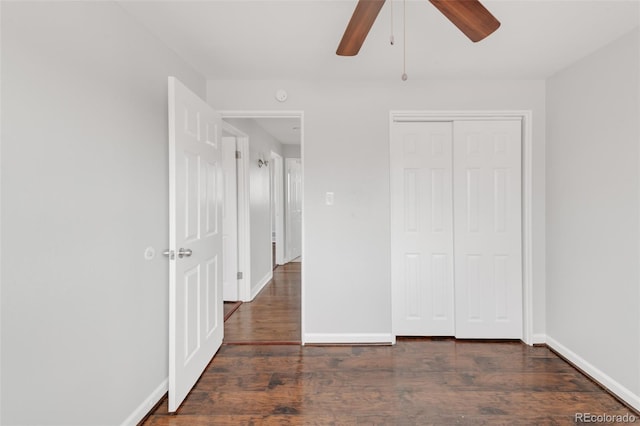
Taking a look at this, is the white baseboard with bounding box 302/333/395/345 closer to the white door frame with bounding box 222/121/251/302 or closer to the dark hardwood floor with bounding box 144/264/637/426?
the dark hardwood floor with bounding box 144/264/637/426

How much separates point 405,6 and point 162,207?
184 centimetres

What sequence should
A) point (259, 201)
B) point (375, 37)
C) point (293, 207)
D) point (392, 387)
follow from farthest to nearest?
point (293, 207) → point (259, 201) → point (392, 387) → point (375, 37)

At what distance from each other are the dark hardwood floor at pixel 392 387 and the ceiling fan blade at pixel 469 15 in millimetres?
2017

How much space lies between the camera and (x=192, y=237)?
210 centimetres

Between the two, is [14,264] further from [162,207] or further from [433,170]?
[433,170]

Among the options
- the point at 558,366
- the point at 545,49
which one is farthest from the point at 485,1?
the point at 558,366

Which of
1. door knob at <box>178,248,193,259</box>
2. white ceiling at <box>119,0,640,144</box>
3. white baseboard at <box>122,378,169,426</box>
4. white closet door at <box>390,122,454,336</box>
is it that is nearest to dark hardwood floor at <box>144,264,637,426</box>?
white baseboard at <box>122,378,169,426</box>

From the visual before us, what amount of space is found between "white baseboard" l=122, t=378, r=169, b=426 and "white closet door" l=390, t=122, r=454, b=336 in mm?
1861

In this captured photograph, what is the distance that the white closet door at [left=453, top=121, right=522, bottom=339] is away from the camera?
2809mm

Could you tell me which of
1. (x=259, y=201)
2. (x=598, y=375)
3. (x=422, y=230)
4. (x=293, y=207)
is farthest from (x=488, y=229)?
(x=293, y=207)

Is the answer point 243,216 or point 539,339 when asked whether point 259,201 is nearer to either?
point 243,216

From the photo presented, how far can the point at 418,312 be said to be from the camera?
9.57 feet

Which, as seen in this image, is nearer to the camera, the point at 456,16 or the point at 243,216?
the point at 456,16

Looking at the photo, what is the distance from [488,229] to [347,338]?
5.12 ft
